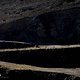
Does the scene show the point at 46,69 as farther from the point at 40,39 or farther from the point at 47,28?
the point at 47,28

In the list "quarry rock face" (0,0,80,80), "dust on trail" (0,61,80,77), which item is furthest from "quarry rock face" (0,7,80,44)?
"dust on trail" (0,61,80,77)

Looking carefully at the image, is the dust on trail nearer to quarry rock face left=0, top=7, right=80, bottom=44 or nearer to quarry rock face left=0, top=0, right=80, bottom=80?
quarry rock face left=0, top=0, right=80, bottom=80

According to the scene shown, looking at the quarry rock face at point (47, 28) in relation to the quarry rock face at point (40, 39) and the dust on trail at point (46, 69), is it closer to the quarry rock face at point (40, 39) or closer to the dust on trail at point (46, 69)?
the quarry rock face at point (40, 39)

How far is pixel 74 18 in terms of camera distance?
5812 millimetres

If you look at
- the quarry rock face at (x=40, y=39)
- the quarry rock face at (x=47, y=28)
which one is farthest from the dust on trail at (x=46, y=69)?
the quarry rock face at (x=47, y=28)

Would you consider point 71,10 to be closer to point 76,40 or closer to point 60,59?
point 76,40

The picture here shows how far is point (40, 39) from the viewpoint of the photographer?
5.46m

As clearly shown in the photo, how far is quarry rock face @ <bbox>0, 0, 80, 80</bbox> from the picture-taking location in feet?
9.87

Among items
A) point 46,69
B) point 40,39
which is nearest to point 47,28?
point 40,39

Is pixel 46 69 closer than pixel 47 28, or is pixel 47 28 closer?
pixel 46 69

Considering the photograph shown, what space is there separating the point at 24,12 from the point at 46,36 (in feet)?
6.13

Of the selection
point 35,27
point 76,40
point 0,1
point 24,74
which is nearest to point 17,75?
point 24,74

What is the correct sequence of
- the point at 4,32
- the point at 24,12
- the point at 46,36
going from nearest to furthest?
the point at 46,36
the point at 4,32
the point at 24,12

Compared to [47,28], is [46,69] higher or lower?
higher
